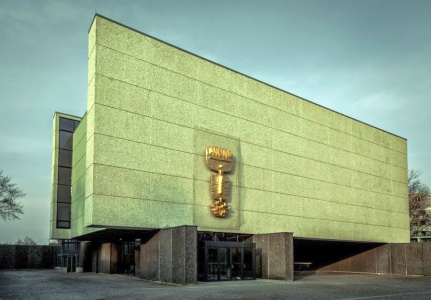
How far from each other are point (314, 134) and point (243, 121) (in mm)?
8609

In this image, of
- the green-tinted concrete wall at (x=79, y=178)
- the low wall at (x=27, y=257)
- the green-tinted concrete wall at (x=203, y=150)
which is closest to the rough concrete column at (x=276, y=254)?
the green-tinted concrete wall at (x=203, y=150)

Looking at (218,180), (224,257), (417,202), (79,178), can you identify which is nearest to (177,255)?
(224,257)

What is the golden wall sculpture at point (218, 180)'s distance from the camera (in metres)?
29.1

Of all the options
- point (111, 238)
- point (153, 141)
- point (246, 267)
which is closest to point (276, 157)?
point (246, 267)

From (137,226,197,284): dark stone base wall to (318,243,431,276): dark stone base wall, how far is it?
24.5m

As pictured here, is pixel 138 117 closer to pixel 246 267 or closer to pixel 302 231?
pixel 246 267

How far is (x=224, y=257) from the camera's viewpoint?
95.2 feet

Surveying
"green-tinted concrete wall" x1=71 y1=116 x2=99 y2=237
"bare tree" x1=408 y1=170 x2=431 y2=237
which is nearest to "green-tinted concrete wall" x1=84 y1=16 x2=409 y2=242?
"green-tinted concrete wall" x1=71 y1=116 x2=99 y2=237

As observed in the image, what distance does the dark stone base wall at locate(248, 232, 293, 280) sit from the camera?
29.3m

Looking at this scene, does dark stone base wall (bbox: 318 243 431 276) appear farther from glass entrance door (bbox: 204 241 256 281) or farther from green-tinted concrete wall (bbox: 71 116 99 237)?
green-tinted concrete wall (bbox: 71 116 99 237)

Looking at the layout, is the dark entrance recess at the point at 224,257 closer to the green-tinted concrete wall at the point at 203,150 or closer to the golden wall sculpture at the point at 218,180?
the green-tinted concrete wall at the point at 203,150

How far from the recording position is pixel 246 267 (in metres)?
30.1

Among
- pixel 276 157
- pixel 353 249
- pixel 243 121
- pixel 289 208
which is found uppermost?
pixel 243 121

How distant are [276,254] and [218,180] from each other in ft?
21.3
